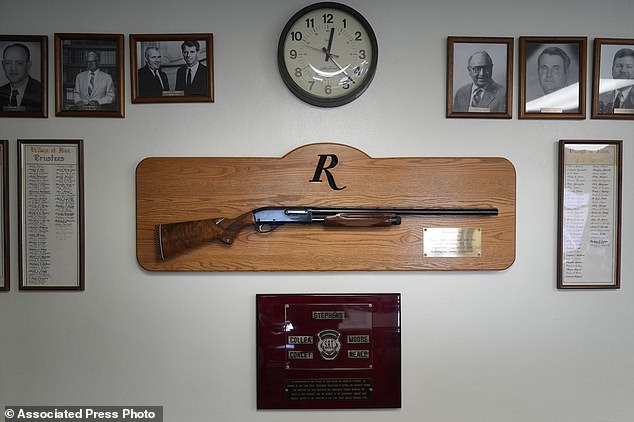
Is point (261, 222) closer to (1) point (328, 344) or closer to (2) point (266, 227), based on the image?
(2) point (266, 227)

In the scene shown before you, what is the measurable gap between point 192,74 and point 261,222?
682mm

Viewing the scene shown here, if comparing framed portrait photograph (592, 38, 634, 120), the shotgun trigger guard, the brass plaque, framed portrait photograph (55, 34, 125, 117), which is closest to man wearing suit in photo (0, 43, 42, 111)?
framed portrait photograph (55, 34, 125, 117)

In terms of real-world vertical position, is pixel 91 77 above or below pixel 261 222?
above

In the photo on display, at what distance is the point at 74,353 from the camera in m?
2.13

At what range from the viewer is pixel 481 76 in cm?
213

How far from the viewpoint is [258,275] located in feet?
7.02

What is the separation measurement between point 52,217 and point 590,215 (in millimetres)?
2258

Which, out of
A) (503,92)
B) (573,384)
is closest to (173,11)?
(503,92)

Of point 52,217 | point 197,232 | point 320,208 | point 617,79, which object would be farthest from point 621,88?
point 52,217

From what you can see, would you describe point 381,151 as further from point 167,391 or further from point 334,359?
point 167,391

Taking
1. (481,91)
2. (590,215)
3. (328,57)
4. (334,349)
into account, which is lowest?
(334,349)

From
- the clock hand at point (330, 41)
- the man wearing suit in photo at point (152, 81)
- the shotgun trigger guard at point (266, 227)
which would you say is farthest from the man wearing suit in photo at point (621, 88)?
the man wearing suit in photo at point (152, 81)

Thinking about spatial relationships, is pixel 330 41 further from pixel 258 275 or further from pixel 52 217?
pixel 52 217

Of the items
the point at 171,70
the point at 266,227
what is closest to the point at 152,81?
the point at 171,70
